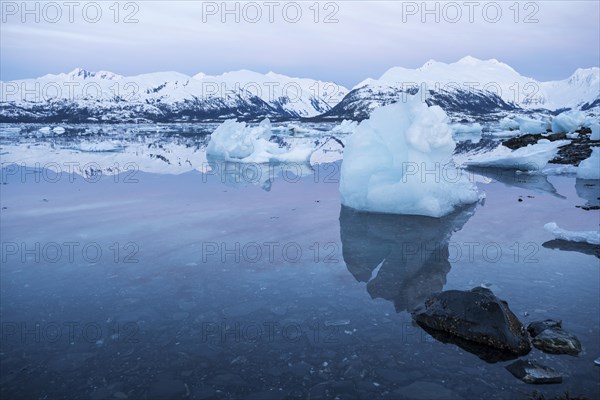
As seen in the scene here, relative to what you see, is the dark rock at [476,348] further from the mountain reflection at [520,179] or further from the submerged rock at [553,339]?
the mountain reflection at [520,179]

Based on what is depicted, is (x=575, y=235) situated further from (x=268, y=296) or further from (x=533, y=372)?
(x=268, y=296)

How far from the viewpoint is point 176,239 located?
28.8 ft

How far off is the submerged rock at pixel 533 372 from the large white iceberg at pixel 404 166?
6.23m

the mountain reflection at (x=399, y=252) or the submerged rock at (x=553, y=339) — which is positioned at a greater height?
the mountain reflection at (x=399, y=252)

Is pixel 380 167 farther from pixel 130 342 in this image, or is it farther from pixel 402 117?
pixel 130 342

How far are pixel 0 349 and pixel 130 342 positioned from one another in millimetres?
1301

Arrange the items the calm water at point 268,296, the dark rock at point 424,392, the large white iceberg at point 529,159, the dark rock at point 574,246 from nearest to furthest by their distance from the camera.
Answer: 1. the dark rock at point 424,392
2. the calm water at point 268,296
3. the dark rock at point 574,246
4. the large white iceberg at point 529,159

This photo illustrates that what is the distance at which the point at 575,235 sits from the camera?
8.48 m

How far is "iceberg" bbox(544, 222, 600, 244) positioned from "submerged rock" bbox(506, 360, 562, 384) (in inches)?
198

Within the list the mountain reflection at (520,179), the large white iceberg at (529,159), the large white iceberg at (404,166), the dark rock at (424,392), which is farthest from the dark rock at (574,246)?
the large white iceberg at (529,159)

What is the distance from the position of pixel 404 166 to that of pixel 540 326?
6.49 metres

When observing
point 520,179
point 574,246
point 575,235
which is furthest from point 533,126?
point 574,246

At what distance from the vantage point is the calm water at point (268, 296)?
13.7ft

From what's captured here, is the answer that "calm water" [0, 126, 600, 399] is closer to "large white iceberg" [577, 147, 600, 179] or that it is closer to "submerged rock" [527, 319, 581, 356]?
"submerged rock" [527, 319, 581, 356]
